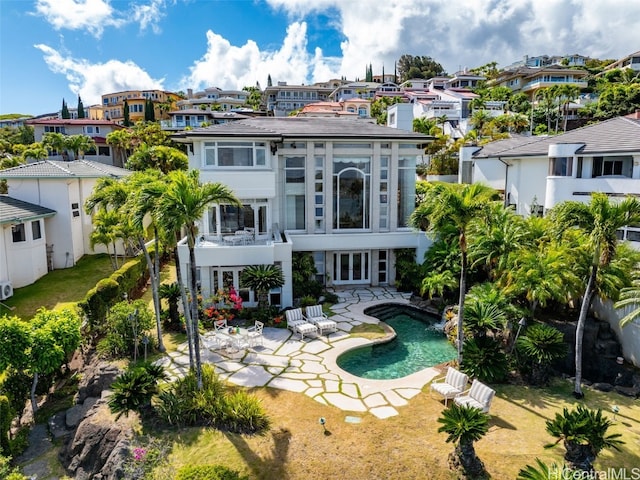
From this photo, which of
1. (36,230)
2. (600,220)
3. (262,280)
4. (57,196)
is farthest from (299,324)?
(57,196)

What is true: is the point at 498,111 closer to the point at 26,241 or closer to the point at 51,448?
the point at 26,241

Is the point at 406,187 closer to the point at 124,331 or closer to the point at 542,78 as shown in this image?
the point at 124,331

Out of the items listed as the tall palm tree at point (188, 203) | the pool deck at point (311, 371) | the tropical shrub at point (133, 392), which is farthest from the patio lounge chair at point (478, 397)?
the tropical shrub at point (133, 392)

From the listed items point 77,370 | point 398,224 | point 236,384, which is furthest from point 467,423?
point 398,224

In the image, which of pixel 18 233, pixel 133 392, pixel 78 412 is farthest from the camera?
pixel 18 233

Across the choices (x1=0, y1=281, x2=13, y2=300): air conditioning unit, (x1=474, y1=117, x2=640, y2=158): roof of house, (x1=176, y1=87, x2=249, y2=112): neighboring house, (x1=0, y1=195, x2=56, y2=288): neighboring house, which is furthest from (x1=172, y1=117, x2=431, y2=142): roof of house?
(x1=176, y1=87, x2=249, y2=112): neighboring house

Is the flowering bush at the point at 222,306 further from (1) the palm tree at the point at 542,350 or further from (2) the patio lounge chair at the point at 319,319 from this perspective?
(1) the palm tree at the point at 542,350

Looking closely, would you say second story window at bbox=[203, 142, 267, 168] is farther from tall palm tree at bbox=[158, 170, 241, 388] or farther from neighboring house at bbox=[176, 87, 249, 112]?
neighboring house at bbox=[176, 87, 249, 112]
